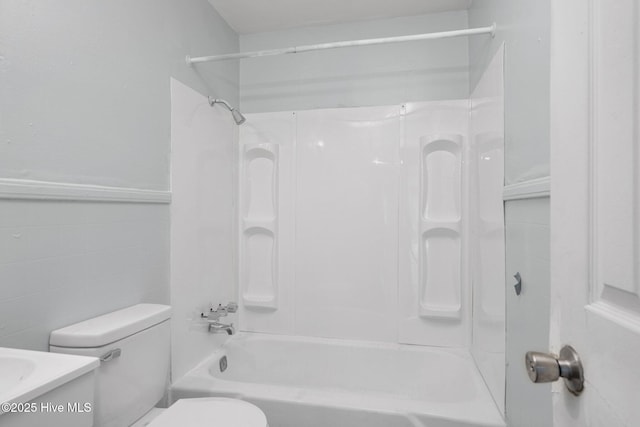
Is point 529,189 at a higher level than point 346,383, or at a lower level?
higher

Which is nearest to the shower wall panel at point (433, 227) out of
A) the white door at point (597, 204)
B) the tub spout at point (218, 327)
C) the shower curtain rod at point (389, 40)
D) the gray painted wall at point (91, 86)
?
the shower curtain rod at point (389, 40)

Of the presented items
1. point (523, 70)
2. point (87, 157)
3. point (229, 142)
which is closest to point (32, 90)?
point (87, 157)

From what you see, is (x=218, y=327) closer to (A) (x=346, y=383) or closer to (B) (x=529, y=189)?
(A) (x=346, y=383)

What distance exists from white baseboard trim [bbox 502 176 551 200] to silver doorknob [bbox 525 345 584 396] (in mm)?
627

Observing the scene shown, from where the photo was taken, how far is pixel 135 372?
120cm

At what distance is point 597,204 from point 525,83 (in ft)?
2.96

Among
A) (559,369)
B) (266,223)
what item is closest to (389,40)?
(266,223)

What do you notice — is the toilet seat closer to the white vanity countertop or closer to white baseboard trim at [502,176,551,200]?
the white vanity countertop

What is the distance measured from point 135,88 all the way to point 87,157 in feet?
1.32

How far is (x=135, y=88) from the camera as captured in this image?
4.64 ft

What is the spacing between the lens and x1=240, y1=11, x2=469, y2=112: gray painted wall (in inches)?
81.5

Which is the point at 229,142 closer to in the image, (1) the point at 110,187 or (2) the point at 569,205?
(1) the point at 110,187

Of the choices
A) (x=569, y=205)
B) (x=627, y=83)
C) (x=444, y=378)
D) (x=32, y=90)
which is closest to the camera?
(x=627, y=83)

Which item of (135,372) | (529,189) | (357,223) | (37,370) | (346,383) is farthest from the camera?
(357,223)
